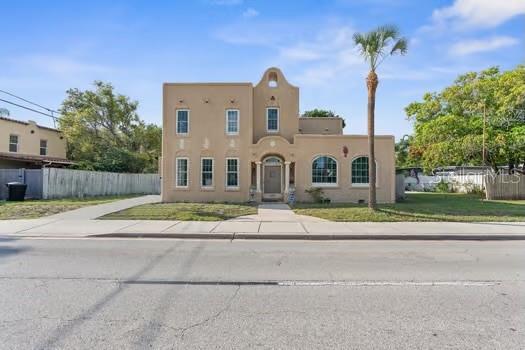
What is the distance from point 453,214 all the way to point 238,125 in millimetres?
12540

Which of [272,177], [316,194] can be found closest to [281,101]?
[272,177]

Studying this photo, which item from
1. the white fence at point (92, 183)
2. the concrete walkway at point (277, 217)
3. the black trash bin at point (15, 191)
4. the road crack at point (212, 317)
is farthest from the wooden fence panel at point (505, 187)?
the black trash bin at point (15, 191)

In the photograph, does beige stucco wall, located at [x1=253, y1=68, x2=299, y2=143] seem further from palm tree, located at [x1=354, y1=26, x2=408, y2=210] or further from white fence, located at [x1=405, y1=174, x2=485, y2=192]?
white fence, located at [x1=405, y1=174, x2=485, y2=192]

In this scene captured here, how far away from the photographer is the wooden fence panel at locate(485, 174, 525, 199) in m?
24.7

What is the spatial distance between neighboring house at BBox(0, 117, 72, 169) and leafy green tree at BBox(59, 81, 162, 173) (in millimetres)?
1352

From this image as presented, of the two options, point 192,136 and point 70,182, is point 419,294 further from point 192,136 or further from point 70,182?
point 70,182

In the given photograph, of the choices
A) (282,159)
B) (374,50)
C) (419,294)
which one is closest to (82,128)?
(282,159)

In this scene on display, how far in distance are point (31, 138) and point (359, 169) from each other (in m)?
28.0

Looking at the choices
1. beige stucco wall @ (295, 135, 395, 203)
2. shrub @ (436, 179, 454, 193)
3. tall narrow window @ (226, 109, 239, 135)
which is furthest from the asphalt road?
shrub @ (436, 179, 454, 193)

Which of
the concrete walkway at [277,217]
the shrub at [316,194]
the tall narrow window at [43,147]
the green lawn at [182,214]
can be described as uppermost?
the tall narrow window at [43,147]

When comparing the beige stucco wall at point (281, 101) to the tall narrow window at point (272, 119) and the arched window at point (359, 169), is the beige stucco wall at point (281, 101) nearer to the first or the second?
the tall narrow window at point (272, 119)

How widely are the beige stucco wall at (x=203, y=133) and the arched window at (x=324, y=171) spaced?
4.09 m

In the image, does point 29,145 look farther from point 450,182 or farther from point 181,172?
point 450,182

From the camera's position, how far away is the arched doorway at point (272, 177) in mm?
22062
